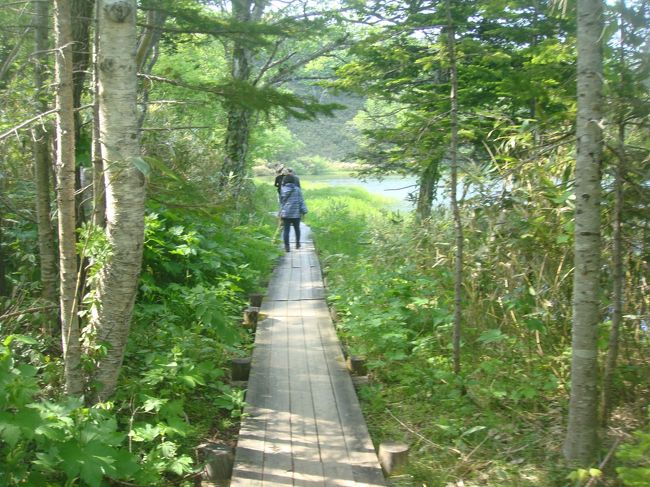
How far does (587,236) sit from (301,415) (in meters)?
2.68

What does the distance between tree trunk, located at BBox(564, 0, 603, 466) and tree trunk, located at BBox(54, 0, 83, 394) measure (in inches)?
134

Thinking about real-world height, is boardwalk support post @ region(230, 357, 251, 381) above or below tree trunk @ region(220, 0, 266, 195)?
below

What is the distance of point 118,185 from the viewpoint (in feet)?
13.5

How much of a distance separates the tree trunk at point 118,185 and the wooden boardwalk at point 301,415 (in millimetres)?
1252

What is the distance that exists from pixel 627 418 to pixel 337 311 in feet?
14.4

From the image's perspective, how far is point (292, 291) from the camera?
371 inches

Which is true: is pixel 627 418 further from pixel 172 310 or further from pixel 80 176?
pixel 80 176

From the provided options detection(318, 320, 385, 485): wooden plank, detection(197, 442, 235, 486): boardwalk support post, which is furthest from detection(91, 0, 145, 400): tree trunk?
detection(318, 320, 385, 485): wooden plank

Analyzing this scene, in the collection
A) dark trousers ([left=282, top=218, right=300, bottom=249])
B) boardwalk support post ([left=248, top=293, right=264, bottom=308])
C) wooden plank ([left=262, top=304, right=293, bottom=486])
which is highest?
dark trousers ([left=282, top=218, right=300, bottom=249])

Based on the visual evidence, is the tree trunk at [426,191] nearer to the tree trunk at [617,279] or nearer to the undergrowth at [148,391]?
the undergrowth at [148,391]

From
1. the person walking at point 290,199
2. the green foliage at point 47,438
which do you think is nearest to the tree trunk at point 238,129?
the person walking at point 290,199

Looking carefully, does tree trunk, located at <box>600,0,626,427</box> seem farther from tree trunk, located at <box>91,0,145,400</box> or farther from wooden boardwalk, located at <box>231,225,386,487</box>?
→ tree trunk, located at <box>91,0,145,400</box>

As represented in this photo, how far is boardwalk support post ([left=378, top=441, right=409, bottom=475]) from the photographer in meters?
4.18

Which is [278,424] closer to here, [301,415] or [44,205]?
[301,415]
